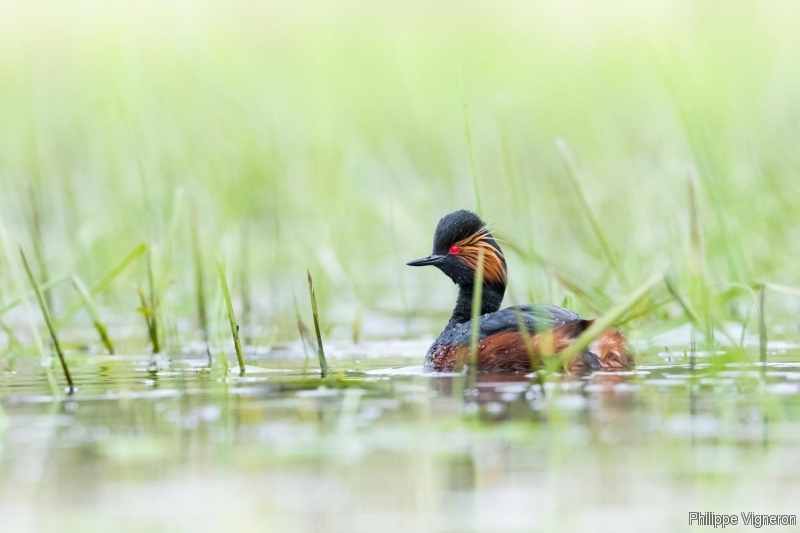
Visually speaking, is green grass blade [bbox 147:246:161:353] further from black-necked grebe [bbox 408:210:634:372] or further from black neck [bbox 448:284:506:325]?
black neck [bbox 448:284:506:325]

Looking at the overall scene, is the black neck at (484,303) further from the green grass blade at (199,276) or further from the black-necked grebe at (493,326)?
the green grass blade at (199,276)

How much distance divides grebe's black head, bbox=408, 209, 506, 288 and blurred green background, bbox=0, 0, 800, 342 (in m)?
0.19

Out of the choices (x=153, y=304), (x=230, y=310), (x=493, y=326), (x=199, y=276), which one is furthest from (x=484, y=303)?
(x=230, y=310)

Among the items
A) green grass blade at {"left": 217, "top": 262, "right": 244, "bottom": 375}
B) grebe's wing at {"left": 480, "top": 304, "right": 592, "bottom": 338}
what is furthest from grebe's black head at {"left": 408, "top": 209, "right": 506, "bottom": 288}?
green grass blade at {"left": 217, "top": 262, "right": 244, "bottom": 375}

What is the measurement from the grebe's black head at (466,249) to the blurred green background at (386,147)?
0.19m

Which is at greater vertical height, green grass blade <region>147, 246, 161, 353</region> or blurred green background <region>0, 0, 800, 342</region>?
blurred green background <region>0, 0, 800, 342</region>

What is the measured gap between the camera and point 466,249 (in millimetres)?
7348

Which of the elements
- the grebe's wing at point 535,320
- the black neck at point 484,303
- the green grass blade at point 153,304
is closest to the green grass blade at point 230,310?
the green grass blade at point 153,304

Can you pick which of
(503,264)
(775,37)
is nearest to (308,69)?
(775,37)

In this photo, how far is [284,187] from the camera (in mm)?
10781

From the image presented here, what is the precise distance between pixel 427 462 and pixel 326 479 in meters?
0.37

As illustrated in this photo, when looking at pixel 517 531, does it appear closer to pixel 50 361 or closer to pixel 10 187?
pixel 50 361

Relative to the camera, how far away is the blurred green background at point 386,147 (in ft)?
26.6

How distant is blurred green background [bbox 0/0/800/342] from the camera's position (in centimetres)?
809
